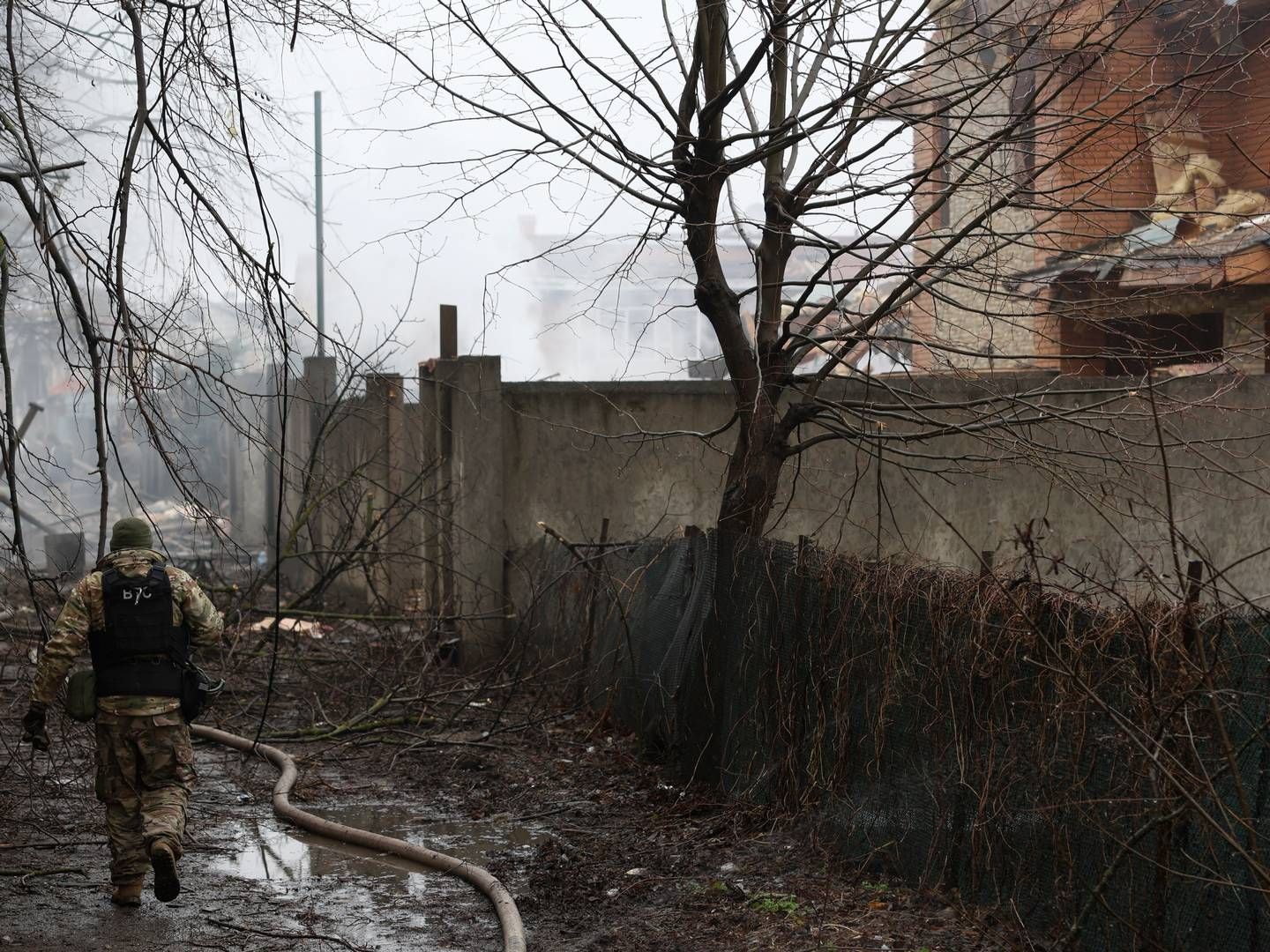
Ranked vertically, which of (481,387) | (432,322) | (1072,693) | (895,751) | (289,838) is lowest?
(289,838)

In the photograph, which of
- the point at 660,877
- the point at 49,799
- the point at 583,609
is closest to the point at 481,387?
the point at 583,609

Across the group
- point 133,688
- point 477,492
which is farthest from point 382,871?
point 477,492

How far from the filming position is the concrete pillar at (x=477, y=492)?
1255cm

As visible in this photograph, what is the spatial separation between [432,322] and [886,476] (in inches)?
1268

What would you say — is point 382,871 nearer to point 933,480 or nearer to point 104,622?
point 104,622

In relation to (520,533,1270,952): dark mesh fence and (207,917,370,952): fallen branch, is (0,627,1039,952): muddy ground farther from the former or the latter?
(520,533,1270,952): dark mesh fence

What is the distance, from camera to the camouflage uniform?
19.0 ft

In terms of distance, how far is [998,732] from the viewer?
4934 millimetres

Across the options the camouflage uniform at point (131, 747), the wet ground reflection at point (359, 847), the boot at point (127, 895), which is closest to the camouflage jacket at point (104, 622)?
the camouflage uniform at point (131, 747)

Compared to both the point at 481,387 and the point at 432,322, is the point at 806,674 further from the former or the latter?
the point at 432,322

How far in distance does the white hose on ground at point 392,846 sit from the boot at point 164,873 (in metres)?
1.23

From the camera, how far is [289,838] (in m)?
6.97

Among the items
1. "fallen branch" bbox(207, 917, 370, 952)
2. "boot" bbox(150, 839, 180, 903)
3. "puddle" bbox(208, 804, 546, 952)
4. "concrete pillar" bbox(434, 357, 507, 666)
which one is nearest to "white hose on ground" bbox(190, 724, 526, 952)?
"puddle" bbox(208, 804, 546, 952)

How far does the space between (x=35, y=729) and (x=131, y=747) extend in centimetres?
51
